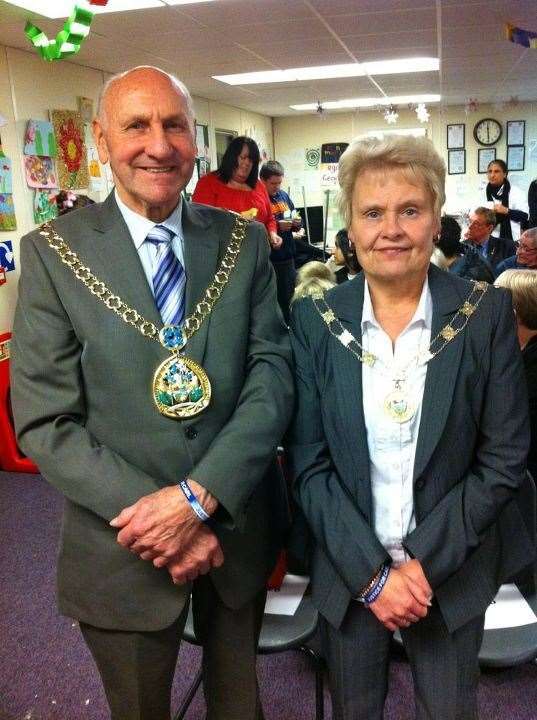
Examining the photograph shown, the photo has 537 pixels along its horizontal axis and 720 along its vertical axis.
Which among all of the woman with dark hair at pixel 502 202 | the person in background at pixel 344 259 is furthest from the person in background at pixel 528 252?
the woman with dark hair at pixel 502 202

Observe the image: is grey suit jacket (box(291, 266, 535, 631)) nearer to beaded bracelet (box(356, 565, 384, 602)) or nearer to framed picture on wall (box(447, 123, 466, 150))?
beaded bracelet (box(356, 565, 384, 602))

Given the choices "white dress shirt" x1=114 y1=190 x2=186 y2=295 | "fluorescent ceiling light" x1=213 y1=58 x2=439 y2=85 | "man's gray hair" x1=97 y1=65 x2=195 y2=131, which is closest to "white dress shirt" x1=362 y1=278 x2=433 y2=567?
"white dress shirt" x1=114 y1=190 x2=186 y2=295

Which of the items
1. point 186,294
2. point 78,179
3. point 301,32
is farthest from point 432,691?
point 78,179

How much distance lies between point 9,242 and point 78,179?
1.11 meters

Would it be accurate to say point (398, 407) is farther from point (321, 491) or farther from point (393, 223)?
point (393, 223)

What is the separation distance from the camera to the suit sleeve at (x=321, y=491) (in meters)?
1.31

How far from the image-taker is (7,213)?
184 inches

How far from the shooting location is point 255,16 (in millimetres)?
4332

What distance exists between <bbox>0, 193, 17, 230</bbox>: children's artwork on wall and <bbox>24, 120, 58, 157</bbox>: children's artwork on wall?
0.44m

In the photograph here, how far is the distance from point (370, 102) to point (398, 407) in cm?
959

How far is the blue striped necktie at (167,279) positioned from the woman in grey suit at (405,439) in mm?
268

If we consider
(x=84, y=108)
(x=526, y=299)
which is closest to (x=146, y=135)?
(x=526, y=299)

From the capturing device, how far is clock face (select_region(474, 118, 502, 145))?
35.6ft

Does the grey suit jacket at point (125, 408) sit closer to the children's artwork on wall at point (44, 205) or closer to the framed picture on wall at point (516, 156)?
the children's artwork on wall at point (44, 205)
